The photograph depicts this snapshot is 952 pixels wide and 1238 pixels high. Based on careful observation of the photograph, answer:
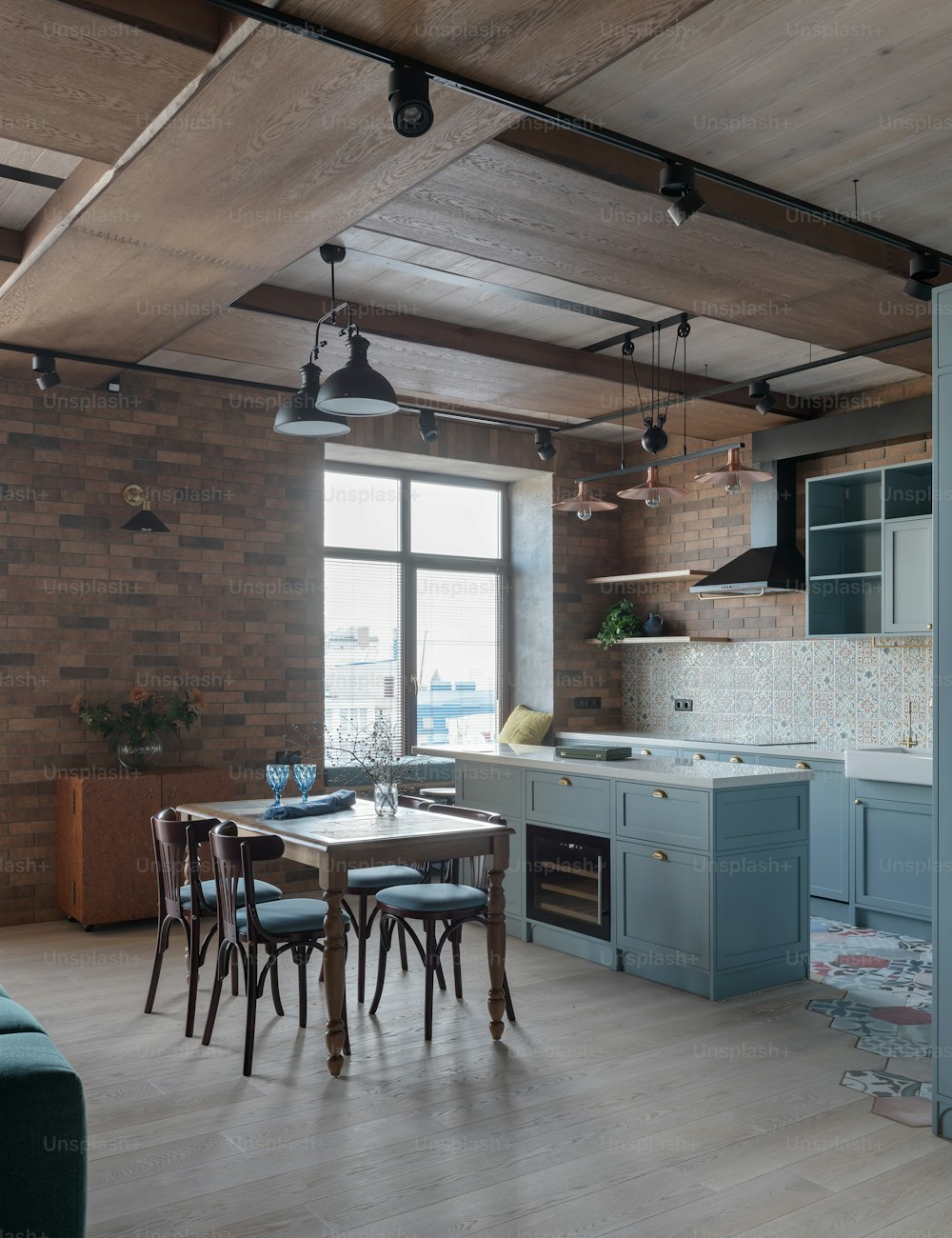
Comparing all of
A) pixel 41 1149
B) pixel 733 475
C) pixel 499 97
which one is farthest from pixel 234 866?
pixel 733 475

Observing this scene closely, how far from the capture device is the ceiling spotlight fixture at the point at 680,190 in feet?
10.5

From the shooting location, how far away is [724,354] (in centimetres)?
609

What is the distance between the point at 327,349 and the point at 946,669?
364 cm

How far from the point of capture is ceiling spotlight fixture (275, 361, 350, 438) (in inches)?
166

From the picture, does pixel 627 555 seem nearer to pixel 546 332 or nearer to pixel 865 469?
pixel 865 469

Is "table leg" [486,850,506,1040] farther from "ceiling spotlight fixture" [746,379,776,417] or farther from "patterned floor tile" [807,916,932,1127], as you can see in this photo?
"ceiling spotlight fixture" [746,379,776,417]

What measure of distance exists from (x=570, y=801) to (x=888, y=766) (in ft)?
5.81

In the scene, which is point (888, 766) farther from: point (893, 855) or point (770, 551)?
point (770, 551)

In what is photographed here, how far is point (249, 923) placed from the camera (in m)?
3.73

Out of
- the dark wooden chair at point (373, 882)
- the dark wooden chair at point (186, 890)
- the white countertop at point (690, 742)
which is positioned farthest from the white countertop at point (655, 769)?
the dark wooden chair at point (186, 890)

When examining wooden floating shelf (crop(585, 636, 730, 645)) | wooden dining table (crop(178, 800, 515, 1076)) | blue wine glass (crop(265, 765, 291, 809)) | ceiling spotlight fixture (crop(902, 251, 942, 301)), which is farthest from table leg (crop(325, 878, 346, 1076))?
wooden floating shelf (crop(585, 636, 730, 645))

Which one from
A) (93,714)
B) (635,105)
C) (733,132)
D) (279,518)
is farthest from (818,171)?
(93,714)

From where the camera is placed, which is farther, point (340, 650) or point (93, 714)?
point (340, 650)

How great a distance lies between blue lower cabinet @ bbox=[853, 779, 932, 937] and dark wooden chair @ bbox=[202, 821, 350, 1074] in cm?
322
